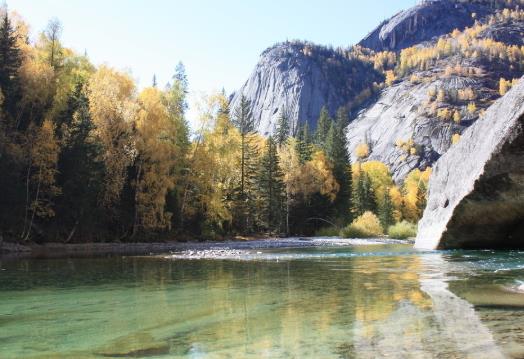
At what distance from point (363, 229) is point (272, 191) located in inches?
470

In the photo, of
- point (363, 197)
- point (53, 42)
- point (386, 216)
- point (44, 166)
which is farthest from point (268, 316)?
point (363, 197)

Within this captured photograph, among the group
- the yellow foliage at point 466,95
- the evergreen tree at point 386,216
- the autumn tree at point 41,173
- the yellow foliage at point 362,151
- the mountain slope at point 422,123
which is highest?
the yellow foliage at point 466,95

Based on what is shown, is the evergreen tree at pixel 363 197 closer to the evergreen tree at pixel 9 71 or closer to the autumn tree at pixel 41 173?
the autumn tree at pixel 41 173

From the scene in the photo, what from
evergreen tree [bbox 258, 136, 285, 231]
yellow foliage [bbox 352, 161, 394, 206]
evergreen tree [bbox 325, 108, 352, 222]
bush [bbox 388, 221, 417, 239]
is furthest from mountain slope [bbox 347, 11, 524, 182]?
bush [bbox 388, 221, 417, 239]

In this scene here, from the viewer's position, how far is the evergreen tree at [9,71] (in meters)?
31.5

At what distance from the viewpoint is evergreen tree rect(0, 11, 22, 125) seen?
31484 mm

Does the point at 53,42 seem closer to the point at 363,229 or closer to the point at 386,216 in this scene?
the point at 363,229

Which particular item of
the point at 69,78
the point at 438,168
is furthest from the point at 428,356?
the point at 69,78

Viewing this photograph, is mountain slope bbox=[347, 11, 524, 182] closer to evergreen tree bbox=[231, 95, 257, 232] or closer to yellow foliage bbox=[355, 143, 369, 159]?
yellow foliage bbox=[355, 143, 369, 159]

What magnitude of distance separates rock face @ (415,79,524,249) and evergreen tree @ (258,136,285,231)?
30622mm

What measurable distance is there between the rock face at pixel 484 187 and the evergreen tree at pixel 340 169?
39.5m

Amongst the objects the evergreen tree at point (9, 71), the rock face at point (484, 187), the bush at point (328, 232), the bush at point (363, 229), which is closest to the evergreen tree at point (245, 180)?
the bush at point (328, 232)

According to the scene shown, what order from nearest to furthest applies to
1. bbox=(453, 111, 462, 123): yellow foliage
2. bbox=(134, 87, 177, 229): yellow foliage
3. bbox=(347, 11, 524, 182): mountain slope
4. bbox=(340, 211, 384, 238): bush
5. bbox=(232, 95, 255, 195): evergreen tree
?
1. bbox=(134, 87, 177, 229): yellow foliage
2. bbox=(340, 211, 384, 238): bush
3. bbox=(232, 95, 255, 195): evergreen tree
4. bbox=(347, 11, 524, 182): mountain slope
5. bbox=(453, 111, 462, 123): yellow foliage

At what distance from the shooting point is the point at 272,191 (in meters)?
58.4
